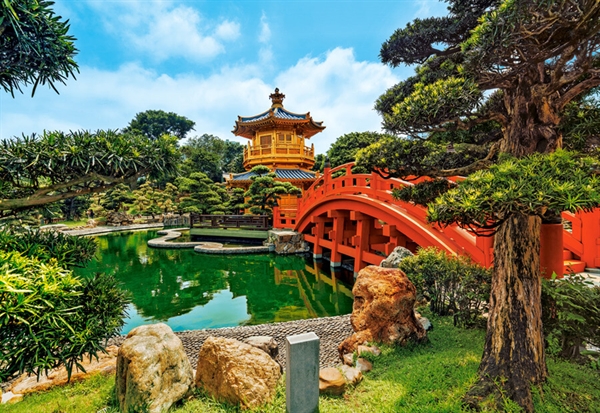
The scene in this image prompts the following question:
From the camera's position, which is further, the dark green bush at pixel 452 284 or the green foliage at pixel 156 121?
the green foliage at pixel 156 121

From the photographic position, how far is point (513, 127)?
2934 mm

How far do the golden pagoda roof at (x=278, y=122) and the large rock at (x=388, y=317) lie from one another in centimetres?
1710

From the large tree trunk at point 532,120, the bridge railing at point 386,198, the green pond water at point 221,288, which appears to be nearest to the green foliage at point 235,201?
the green pond water at point 221,288

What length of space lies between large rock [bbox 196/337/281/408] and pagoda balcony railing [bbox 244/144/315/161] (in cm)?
1722

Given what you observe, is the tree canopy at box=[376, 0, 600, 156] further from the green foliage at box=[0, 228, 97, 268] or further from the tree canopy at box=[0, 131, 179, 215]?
the green foliage at box=[0, 228, 97, 268]

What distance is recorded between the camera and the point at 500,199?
1.91 meters

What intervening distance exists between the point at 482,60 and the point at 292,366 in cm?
324

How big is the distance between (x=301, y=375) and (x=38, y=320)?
79.4 inches

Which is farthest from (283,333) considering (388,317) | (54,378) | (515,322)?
(515,322)

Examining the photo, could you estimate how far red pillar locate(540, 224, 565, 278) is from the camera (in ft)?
11.3

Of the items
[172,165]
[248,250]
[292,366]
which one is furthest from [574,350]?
[248,250]

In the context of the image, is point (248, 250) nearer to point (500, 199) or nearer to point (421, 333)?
point (421, 333)

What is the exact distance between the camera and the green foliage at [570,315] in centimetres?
270

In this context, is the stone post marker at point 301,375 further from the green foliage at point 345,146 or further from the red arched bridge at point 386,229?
the green foliage at point 345,146
